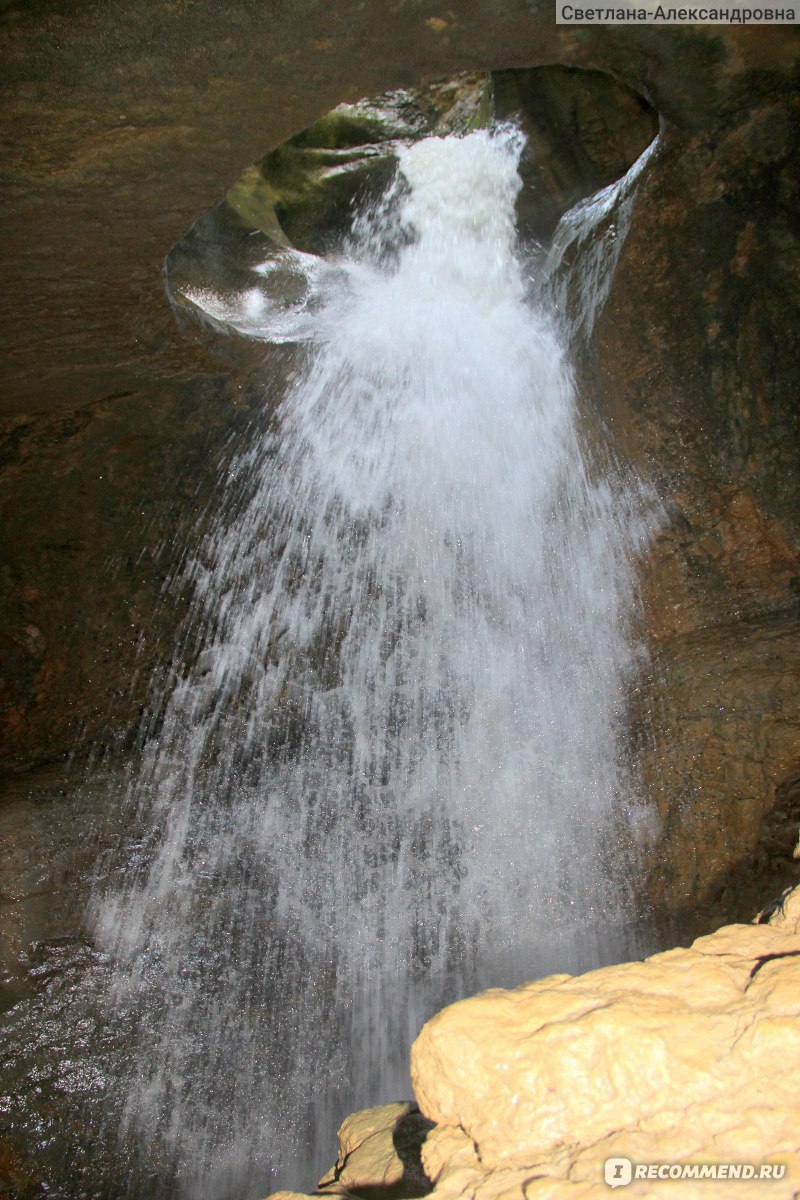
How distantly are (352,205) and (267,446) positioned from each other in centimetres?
439

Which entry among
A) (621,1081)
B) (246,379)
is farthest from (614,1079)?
(246,379)

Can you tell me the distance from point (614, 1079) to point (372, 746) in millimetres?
3769

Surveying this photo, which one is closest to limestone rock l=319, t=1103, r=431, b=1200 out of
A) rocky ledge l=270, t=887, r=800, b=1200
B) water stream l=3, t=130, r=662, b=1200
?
rocky ledge l=270, t=887, r=800, b=1200

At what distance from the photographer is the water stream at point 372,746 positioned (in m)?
4.05

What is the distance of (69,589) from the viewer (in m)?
4.84

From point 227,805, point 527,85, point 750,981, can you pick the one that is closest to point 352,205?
point 527,85

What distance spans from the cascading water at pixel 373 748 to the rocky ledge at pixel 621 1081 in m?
2.68

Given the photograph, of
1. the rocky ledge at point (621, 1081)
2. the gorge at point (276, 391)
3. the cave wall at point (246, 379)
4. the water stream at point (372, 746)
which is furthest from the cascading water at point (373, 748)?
the rocky ledge at point (621, 1081)

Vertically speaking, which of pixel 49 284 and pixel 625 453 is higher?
pixel 49 284

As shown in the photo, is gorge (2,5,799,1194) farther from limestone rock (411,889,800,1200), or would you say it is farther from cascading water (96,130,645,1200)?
limestone rock (411,889,800,1200)

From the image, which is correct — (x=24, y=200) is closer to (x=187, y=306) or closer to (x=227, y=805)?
(x=187, y=306)

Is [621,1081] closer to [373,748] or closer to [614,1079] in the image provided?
[614,1079]

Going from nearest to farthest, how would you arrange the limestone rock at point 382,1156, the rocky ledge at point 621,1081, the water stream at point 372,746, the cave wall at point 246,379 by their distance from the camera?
the rocky ledge at point 621,1081 → the limestone rock at point 382,1156 → the cave wall at point 246,379 → the water stream at point 372,746

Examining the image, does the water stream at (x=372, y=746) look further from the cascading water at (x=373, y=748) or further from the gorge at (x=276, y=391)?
the gorge at (x=276, y=391)
